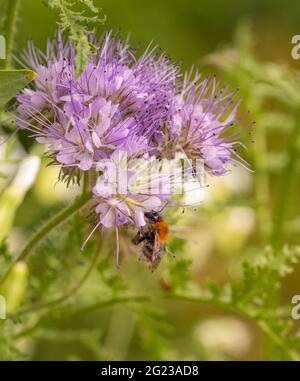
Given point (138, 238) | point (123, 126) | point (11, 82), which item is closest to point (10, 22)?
point (11, 82)

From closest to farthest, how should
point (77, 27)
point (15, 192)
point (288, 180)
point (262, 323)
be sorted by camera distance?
point (77, 27) → point (15, 192) → point (262, 323) → point (288, 180)

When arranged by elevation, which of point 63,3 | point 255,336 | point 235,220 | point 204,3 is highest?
point 204,3

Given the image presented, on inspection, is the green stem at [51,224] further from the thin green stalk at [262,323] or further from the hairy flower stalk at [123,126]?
the thin green stalk at [262,323]

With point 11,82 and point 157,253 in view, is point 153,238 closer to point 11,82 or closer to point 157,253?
point 157,253

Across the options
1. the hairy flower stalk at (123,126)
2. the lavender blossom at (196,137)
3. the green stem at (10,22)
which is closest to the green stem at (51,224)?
the hairy flower stalk at (123,126)

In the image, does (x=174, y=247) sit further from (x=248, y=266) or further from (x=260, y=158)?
(x=260, y=158)

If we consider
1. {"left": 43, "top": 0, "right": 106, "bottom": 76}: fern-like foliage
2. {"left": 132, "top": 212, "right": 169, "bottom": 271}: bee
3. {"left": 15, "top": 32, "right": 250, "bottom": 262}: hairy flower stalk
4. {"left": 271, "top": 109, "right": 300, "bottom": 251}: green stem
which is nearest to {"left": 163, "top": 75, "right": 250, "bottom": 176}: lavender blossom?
{"left": 15, "top": 32, "right": 250, "bottom": 262}: hairy flower stalk
